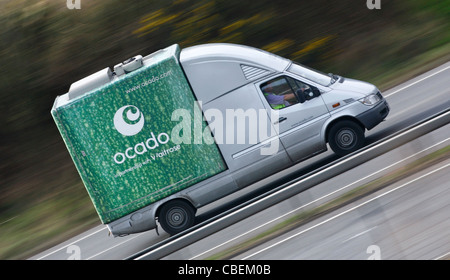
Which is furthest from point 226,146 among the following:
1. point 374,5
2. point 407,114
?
point 374,5

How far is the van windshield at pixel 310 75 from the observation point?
1212 cm

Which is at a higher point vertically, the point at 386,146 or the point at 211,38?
the point at 211,38

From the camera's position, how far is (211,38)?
1884 cm

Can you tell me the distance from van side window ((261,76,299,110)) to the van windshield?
0.98 feet

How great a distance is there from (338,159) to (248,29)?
8115mm

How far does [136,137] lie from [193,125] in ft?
3.47

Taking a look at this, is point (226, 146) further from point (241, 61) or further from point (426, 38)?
point (426, 38)

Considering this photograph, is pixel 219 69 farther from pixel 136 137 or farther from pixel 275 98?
pixel 136 137

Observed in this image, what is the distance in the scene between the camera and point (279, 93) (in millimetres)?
12016

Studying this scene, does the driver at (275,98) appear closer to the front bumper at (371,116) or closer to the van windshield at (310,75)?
the van windshield at (310,75)

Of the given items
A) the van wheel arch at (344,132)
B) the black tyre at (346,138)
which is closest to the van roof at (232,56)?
the van wheel arch at (344,132)

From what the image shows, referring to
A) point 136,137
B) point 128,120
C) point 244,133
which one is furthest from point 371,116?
point 128,120

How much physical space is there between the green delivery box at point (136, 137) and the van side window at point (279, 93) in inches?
53.0

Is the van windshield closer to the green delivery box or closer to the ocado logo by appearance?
the green delivery box
